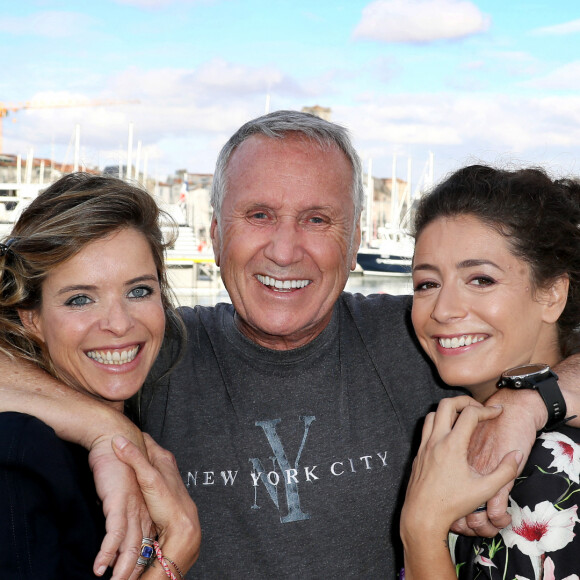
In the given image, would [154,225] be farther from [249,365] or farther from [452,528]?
[452,528]

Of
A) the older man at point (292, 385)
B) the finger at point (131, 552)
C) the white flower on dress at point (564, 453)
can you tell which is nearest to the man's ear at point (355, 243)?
the older man at point (292, 385)

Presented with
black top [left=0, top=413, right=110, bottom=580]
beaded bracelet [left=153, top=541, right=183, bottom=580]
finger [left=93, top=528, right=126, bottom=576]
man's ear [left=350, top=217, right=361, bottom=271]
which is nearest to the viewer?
black top [left=0, top=413, right=110, bottom=580]

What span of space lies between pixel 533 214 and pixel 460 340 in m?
0.57

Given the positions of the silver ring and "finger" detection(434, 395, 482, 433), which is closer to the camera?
the silver ring

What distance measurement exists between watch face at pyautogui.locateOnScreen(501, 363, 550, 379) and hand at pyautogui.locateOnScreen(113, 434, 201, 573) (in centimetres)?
123

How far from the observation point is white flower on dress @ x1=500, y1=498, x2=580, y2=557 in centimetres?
188

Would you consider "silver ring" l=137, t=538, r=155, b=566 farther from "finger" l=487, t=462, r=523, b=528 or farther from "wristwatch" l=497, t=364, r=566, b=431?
"wristwatch" l=497, t=364, r=566, b=431

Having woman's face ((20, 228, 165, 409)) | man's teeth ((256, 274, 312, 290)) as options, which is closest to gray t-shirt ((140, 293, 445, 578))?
man's teeth ((256, 274, 312, 290))

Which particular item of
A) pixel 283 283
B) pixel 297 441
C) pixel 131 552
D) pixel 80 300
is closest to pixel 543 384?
pixel 297 441

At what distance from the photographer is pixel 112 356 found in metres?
2.61

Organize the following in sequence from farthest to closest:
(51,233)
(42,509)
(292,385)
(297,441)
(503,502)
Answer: (292,385) < (297,441) < (51,233) < (503,502) < (42,509)

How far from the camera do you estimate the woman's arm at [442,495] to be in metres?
2.09

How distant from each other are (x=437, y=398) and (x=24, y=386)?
69.5 inches

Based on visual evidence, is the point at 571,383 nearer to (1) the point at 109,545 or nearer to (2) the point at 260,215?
(2) the point at 260,215
